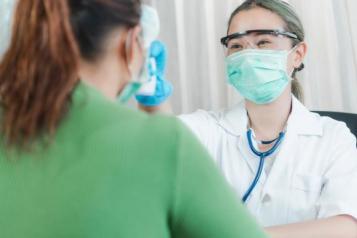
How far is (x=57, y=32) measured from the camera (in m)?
0.68

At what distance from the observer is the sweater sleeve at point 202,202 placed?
0.65 metres

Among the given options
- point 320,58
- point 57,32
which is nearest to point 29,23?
point 57,32

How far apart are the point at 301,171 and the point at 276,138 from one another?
0.53ft

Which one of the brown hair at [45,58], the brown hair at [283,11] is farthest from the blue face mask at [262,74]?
the brown hair at [45,58]

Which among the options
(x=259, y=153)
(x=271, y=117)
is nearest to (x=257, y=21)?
(x=271, y=117)

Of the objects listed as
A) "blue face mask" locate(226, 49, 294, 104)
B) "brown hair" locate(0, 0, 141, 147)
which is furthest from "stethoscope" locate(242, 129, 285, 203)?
"brown hair" locate(0, 0, 141, 147)

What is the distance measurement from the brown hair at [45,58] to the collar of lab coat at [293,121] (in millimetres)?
989

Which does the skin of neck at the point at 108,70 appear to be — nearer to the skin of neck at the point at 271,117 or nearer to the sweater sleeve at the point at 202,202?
the sweater sleeve at the point at 202,202

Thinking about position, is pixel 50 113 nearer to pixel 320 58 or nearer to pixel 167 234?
pixel 167 234

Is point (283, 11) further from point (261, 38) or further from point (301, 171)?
point (301, 171)

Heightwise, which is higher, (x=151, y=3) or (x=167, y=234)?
(x=151, y=3)

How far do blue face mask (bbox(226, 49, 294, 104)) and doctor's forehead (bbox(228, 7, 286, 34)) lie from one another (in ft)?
0.31

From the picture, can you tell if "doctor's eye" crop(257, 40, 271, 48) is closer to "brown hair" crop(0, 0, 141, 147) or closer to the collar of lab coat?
the collar of lab coat

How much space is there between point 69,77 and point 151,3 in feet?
4.66
